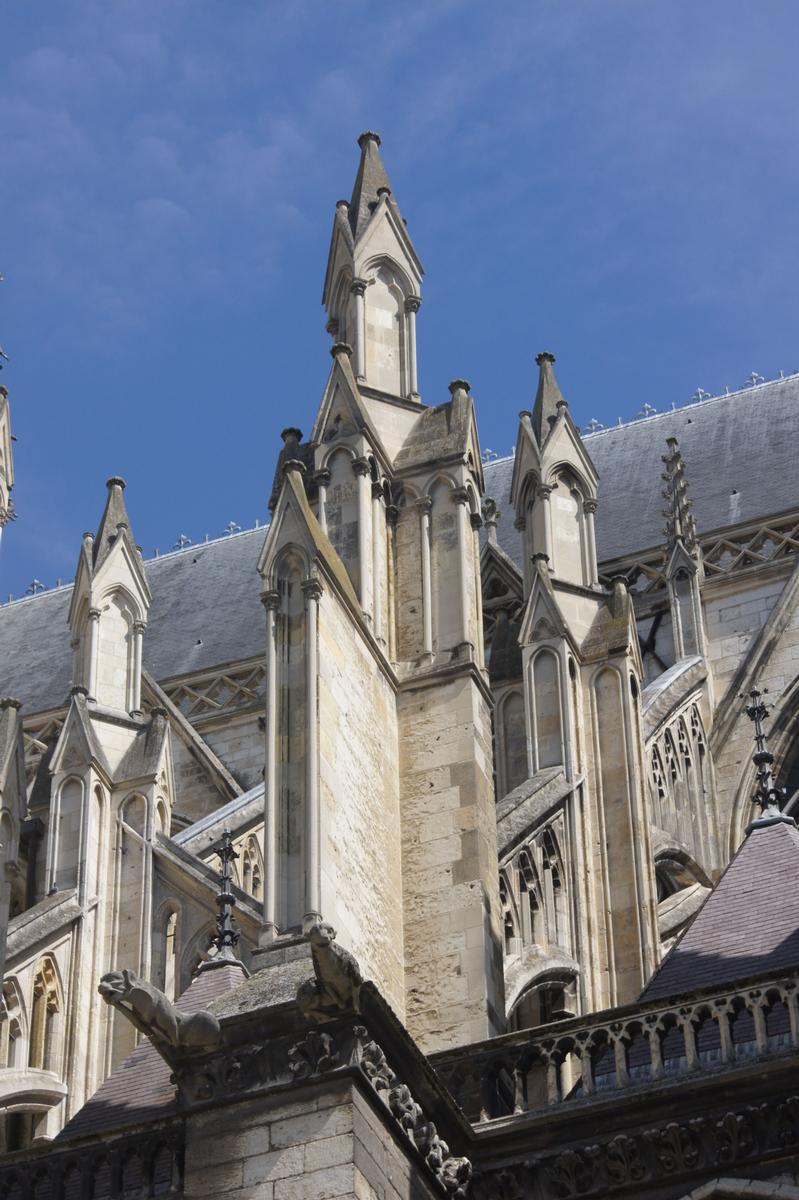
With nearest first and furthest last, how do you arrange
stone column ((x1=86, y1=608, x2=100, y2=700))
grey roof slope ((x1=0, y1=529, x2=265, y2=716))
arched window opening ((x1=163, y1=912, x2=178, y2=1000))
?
1. arched window opening ((x1=163, y1=912, x2=178, y2=1000))
2. stone column ((x1=86, y1=608, x2=100, y2=700))
3. grey roof slope ((x1=0, y1=529, x2=265, y2=716))

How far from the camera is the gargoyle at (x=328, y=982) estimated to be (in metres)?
11.6

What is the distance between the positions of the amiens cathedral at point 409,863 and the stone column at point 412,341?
0.02 meters

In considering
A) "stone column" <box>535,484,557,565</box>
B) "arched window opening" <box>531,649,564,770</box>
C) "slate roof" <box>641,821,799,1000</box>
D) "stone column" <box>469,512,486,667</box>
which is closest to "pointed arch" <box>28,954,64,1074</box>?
"arched window opening" <box>531,649,564,770</box>

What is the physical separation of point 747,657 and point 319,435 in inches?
392

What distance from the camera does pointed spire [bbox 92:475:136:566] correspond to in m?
21.6

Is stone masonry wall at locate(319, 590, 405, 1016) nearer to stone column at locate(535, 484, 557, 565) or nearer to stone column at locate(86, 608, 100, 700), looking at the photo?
stone column at locate(535, 484, 557, 565)

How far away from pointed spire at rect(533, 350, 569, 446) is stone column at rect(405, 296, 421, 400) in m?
3.83

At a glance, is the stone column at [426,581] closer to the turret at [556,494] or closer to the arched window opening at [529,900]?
the arched window opening at [529,900]

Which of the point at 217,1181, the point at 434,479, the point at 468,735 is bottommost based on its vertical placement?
the point at 217,1181

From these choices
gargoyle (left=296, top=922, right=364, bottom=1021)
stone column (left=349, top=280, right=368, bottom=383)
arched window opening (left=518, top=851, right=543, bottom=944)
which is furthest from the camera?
stone column (left=349, top=280, right=368, bottom=383)

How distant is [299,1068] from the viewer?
11.6 m

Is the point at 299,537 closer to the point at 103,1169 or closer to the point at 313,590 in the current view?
the point at 313,590

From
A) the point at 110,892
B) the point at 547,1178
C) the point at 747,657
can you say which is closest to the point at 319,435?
the point at 110,892

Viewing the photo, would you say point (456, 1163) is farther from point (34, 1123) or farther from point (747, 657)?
point (747, 657)
